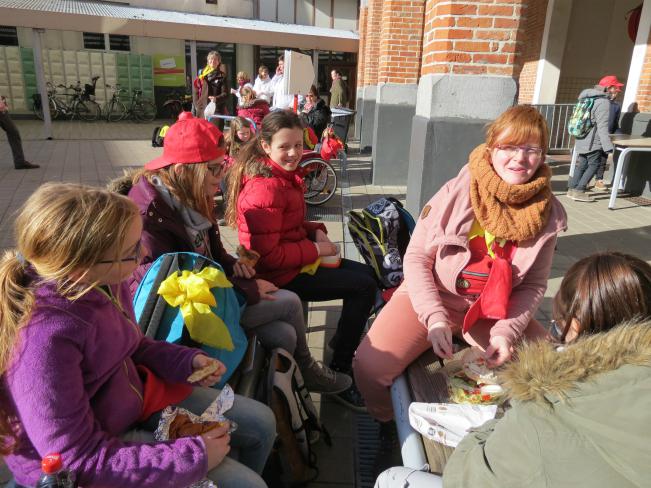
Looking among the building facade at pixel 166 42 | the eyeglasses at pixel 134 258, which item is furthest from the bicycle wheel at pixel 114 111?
the eyeglasses at pixel 134 258

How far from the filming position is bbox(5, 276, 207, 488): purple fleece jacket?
115 centimetres

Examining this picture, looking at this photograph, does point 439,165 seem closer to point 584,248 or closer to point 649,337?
point 584,248

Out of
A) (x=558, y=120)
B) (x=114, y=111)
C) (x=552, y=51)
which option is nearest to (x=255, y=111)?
(x=558, y=120)

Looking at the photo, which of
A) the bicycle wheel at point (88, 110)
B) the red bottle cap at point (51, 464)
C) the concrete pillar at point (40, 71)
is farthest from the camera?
the bicycle wheel at point (88, 110)

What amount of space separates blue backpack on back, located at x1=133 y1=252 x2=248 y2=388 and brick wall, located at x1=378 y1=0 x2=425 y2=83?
6712mm

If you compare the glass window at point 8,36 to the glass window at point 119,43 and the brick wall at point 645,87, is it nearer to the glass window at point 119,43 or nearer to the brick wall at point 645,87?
the glass window at point 119,43

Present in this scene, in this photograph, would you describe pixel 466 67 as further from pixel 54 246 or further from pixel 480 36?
pixel 54 246

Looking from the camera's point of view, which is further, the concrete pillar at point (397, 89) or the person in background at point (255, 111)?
the concrete pillar at point (397, 89)

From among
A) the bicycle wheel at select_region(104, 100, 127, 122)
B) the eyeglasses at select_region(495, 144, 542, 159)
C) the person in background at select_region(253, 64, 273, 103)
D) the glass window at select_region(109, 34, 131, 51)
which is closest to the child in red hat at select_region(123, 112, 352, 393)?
the eyeglasses at select_region(495, 144, 542, 159)

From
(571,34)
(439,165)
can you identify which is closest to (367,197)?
(439,165)

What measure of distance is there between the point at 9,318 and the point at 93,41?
22247 millimetres

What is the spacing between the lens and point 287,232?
8.75 feet

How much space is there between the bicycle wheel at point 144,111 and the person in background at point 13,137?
11.4m

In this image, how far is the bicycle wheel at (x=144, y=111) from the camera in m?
19.4
